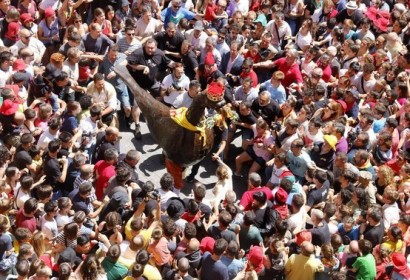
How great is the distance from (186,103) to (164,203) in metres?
2.48

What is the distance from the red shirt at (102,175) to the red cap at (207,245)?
5.92 feet

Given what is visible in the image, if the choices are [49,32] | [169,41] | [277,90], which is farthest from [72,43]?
[277,90]

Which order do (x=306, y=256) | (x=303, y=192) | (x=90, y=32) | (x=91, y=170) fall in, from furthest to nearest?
(x=90, y=32) → (x=303, y=192) → (x=91, y=170) → (x=306, y=256)

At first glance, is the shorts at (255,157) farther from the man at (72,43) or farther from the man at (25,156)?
the man at (25,156)

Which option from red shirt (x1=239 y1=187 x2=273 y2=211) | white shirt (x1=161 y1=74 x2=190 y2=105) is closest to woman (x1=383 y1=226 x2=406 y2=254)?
red shirt (x1=239 y1=187 x2=273 y2=211)

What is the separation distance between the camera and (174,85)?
13.3m

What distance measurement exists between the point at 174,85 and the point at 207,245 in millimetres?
3955

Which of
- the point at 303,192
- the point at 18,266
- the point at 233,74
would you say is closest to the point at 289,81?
the point at 233,74

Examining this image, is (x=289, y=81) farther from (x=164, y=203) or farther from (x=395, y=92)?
(x=164, y=203)

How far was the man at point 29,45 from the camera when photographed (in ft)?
43.2

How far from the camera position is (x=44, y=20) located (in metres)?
14.2

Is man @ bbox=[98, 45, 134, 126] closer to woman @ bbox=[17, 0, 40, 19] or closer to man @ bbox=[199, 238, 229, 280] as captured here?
woman @ bbox=[17, 0, 40, 19]

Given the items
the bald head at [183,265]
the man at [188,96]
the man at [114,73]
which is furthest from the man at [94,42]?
the bald head at [183,265]

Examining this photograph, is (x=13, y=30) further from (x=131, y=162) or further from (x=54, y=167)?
(x=131, y=162)
